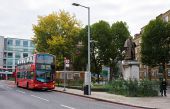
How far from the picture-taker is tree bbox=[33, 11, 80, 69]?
65375mm

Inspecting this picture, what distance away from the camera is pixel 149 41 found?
67.6m

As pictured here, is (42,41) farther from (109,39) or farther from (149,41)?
(149,41)

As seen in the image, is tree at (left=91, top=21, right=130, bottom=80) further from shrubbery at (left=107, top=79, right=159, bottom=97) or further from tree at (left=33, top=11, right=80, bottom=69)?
shrubbery at (left=107, top=79, right=159, bottom=97)

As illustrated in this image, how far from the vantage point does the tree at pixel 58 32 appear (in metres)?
65.4

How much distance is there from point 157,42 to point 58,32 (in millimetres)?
18755

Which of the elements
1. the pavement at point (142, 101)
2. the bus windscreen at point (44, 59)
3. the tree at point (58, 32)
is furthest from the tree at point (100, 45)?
the pavement at point (142, 101)

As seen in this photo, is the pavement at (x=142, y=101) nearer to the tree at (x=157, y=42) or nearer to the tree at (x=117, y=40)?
the tree at (x=157, y=42)

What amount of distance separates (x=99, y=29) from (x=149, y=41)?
38.1 feet

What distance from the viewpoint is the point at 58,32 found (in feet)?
219

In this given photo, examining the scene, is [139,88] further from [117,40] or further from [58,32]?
[117,40]

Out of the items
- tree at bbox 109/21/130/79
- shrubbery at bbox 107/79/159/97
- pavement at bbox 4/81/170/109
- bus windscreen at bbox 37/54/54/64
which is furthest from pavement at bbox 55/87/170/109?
tree at bbox 109/21/130/79

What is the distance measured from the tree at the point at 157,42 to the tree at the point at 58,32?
13.6 meters

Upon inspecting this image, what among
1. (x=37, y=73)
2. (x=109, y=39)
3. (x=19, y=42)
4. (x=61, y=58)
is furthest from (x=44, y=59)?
(x=19, y=42)

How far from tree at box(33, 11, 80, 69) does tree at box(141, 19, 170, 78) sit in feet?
44.5
